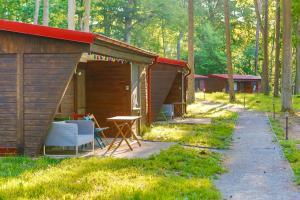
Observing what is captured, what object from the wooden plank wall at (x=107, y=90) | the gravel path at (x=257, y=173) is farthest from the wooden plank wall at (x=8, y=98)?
the gravel path at (x=257, y=173)

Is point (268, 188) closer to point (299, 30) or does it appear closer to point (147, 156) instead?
point (147, 156)

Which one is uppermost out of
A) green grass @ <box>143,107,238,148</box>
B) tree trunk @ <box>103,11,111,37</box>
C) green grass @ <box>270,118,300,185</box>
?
tree trunk @ <box>103,11,111,37</box>

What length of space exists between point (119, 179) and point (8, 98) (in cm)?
398

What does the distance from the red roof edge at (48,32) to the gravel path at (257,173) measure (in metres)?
3.99

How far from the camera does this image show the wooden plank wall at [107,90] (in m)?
14.2

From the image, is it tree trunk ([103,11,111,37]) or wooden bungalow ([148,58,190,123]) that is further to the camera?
tree trunk ([103,11,111,37])

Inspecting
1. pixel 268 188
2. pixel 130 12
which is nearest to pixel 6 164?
pixel 268 188

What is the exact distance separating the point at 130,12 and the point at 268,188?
44.4 metres

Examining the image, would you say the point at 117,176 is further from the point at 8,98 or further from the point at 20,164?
the point at 8,98

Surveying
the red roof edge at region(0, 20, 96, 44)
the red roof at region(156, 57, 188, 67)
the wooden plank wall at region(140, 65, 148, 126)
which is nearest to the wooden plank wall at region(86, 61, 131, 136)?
the wooden plank wall at region(140, 65, 148, 126)

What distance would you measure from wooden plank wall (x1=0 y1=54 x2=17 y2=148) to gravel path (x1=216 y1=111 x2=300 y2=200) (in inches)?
188

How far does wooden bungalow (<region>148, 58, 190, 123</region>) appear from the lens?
2047 cm

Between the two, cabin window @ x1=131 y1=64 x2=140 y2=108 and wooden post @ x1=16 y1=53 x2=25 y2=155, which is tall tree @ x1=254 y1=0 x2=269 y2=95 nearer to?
cabin window @ x1=131 y1=64 x2=140 y2=108

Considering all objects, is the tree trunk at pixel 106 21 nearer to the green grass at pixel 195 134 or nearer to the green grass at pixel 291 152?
the green grass at pixel 195 134
